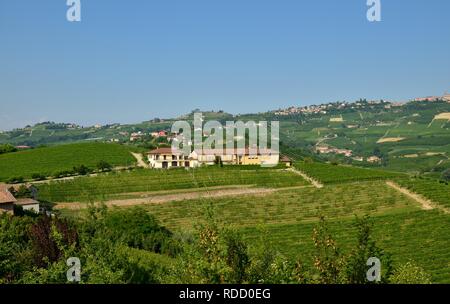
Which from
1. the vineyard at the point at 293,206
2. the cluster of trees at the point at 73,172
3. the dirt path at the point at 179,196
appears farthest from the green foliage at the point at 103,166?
the vineyard at the point at 293,206

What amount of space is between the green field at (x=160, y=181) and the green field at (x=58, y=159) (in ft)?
25.7

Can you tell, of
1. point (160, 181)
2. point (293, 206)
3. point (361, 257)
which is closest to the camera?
point (361, 257)

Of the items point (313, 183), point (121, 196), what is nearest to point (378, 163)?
point (313, 183)

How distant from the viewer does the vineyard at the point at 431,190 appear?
46.8 metres

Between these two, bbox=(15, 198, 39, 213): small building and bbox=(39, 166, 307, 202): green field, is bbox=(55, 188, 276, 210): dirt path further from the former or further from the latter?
bbox=(15, 198, 39, 213): small building

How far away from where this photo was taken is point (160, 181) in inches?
2368

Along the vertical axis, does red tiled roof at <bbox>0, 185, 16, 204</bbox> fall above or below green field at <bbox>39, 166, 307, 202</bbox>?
above

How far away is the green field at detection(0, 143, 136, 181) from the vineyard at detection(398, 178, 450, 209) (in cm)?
3849

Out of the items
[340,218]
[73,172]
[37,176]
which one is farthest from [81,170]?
[340,218]

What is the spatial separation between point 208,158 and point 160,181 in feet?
55.2

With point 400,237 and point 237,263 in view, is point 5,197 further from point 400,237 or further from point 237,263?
point 237,263

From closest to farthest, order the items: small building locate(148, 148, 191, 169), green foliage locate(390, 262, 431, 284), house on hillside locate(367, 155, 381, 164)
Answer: green foliage locate(390, 262, 431, 284) → small building locate(148, 148, 191, 169) → house on hillside locate(367, 155, 381, 164)

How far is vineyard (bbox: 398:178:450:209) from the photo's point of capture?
153 ft

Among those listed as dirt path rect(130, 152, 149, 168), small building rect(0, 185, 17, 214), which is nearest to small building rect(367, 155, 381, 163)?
dirt path rect(130, 152, 149, 168)
